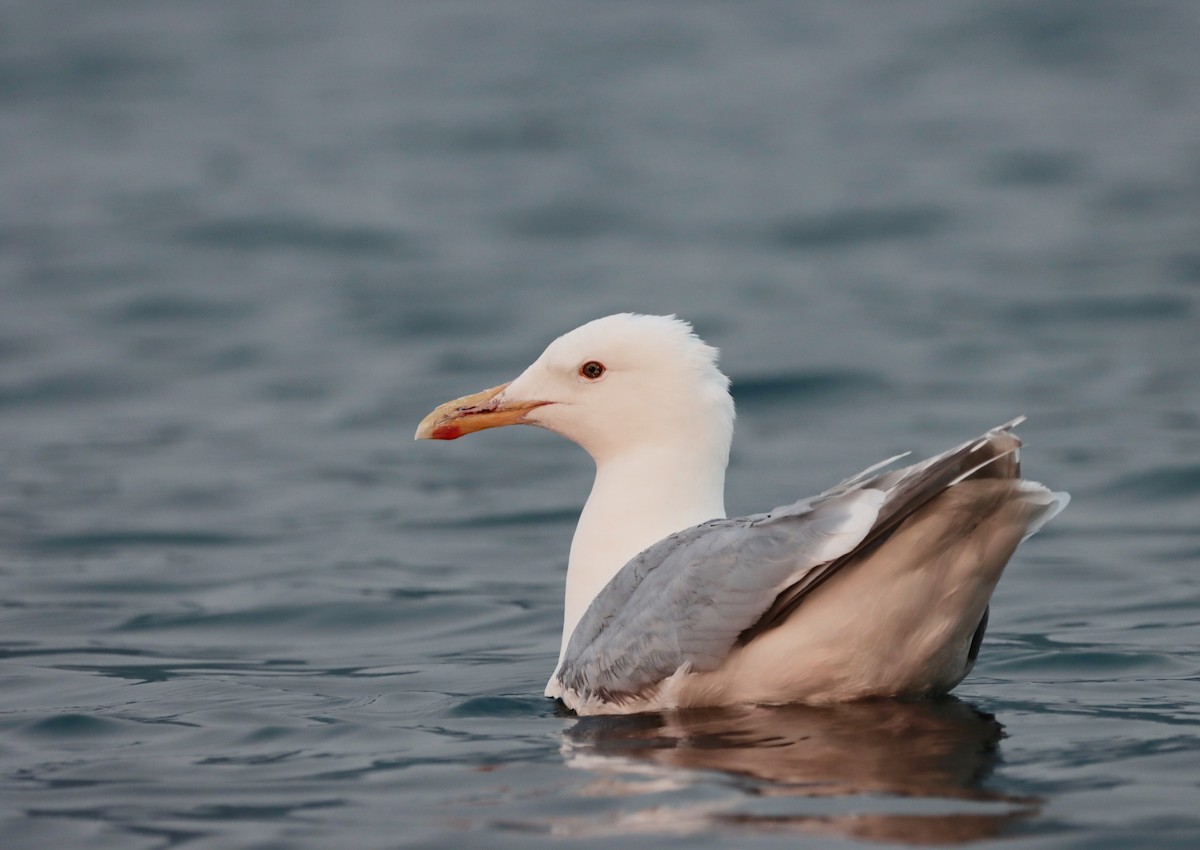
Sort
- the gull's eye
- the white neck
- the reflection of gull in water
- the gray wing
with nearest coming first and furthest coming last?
the reflection of gull in water, the gray wing, the white neck, the gull's eye

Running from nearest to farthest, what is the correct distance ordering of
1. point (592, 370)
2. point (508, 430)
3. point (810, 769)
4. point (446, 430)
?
point (810, 769), point (592, 370), point (446, 430), point (508, 430)

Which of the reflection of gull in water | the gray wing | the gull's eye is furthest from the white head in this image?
the reflection of gull in water

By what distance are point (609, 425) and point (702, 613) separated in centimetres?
145

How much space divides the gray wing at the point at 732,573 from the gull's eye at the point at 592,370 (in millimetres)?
953

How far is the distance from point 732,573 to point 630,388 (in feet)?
4.71

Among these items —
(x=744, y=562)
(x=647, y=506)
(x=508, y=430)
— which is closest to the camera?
(x=744, y=562)

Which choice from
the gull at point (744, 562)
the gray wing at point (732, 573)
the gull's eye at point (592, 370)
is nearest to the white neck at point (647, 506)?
the gull at point (744, 562)

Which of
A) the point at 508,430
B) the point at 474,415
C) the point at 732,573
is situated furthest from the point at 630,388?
the point at 508,430

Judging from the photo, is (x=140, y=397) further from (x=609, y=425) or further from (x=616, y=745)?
(x=616, y=745)

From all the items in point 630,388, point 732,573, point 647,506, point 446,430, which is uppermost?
point 630,388

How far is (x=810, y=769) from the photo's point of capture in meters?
4.95

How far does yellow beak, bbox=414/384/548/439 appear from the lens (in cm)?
692

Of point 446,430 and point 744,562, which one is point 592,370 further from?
point 744,562

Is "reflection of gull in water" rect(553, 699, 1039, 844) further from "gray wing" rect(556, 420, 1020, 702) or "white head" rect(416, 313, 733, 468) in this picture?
"white head" rect(416, 313, 733, 468)
